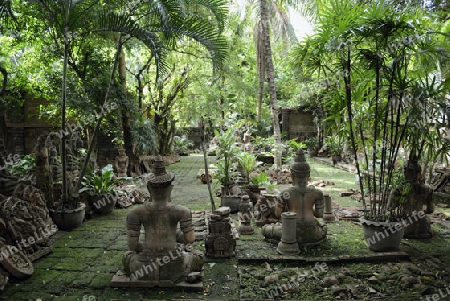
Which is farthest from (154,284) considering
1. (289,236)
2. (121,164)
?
(121,164)

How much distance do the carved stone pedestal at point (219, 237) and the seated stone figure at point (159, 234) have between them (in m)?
0.86

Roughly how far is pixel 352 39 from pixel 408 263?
305 centimetres

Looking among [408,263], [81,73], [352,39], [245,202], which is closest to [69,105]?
[81,73]

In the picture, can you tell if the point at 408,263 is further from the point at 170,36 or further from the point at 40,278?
the point at 170,36

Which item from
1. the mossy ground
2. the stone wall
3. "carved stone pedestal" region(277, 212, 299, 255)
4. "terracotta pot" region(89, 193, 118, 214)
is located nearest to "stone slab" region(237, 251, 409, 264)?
the mossy ground

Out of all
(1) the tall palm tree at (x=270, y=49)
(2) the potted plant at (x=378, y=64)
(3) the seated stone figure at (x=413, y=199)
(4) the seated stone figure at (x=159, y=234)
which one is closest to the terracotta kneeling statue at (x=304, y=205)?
(2) the potted plant at (x=378, y=64)

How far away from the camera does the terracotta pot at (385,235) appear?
15.9 ft

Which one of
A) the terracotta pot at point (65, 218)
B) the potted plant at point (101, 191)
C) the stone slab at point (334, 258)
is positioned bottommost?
the stone slab at point (334, 258)

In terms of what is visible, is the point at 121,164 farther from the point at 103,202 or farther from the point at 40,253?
the point at 40,253

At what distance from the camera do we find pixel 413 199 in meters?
5.77

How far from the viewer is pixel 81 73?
9.46m

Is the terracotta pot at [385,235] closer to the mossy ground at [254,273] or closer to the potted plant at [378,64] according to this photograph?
the potted plant at [378,64]

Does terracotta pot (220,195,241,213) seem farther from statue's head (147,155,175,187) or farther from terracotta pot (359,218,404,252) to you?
statue's head (147,155,175,187)

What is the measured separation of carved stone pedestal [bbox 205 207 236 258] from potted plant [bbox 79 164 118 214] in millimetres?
3199
